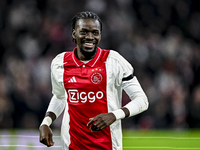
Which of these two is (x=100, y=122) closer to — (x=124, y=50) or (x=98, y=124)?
(x=98, y=124)

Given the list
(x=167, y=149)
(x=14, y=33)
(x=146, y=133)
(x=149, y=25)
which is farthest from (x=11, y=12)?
(x=167, y=149)

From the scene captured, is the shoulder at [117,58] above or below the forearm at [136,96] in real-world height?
above

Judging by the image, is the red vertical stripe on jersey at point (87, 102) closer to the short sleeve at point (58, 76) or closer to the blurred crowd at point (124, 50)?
the short sleeve at point (58, 76)

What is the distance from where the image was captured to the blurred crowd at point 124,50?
6484mm

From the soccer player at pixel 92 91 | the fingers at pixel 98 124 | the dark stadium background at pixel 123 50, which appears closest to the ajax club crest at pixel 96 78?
the soccer player at pixel 92 91

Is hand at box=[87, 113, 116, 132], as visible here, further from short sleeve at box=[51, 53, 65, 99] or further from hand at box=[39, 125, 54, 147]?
short sleeve at box=[51, 53, 65, 99]

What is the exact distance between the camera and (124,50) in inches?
285

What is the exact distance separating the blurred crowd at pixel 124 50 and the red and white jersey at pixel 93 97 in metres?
3.79

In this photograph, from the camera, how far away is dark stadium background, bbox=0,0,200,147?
255 inches

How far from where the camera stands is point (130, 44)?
7.36 m

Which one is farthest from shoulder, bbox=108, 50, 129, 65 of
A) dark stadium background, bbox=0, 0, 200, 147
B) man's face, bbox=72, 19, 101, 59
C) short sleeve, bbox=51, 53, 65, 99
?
dark stadium background, bbox=0, 0, 200, 147

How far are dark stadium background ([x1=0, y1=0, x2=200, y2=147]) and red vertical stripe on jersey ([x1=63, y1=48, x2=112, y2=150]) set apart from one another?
12.6 feet

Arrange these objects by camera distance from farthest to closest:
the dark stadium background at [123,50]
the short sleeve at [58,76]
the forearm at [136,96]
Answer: the dark stadium background at [123,50]
the short sleeve at [58,76]
the forearm at [136,96]

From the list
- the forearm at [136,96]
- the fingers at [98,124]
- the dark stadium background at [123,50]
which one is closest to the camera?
the fingers at [98,124]
